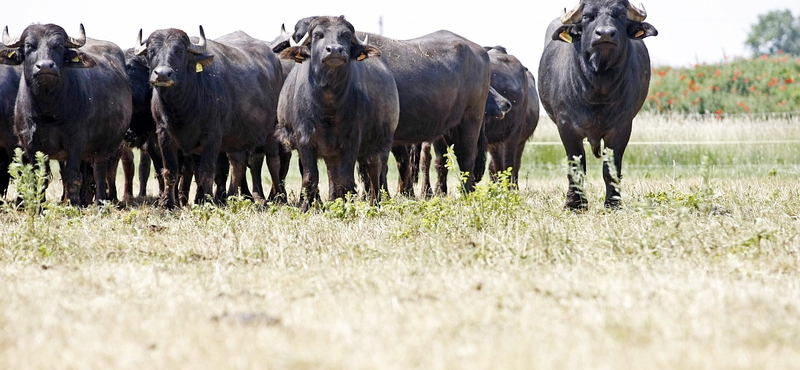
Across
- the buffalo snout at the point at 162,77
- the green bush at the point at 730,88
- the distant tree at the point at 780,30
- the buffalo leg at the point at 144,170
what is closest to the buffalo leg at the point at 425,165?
the buffalo leg at the point at 144,170

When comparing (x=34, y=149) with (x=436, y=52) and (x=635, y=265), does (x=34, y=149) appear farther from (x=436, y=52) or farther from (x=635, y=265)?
(x=635, y=265)

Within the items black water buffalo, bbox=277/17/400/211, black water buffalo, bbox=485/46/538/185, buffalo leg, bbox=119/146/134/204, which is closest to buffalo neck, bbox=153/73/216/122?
black water buffalo, bbox=277/17/400/211

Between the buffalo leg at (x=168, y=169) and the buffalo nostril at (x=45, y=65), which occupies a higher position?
the buffalo nostril at (x=45, y=65)

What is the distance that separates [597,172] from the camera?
1969cm

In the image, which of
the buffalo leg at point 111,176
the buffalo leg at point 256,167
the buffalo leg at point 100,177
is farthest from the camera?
the buffalo leg at point 256,167

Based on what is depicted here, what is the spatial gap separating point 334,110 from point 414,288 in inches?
178

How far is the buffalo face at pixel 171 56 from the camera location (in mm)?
9836

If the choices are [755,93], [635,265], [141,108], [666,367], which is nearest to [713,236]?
[635,265]

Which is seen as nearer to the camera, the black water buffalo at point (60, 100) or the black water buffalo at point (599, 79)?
the black water buffalo at point (599, 79)

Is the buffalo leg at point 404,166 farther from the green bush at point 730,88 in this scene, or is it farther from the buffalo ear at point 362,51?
the green bush at point 730,88

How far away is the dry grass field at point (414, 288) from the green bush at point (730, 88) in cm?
2008

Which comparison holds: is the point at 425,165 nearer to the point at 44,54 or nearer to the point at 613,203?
the point at 613,203

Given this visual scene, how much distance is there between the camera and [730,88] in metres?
29.6

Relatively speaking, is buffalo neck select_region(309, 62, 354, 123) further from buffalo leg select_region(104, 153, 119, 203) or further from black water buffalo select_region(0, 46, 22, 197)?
buffalo leg select_region(104, 153, 119, 203)
